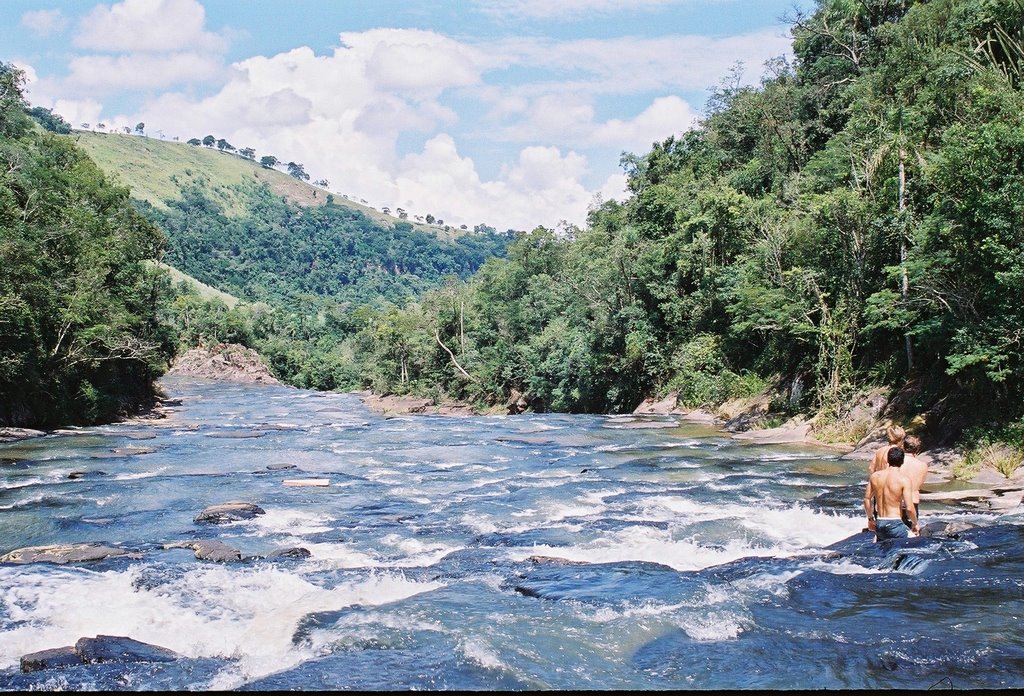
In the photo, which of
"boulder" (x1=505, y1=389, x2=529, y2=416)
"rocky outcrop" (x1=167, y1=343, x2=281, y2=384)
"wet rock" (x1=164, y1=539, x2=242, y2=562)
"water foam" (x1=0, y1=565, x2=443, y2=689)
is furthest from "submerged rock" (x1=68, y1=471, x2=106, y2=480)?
"rocky outcrop" (x1=167, y1=343, x2=281, y2=384)

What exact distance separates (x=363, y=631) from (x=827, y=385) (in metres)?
25.1

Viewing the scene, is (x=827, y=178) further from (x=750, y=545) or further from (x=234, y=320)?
(x=234, y=320)

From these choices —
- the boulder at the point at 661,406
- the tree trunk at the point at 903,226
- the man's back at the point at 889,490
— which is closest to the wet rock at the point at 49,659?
the man's back at the point at 889,490

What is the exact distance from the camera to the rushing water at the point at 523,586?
8773mm

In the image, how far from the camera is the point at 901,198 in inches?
1083

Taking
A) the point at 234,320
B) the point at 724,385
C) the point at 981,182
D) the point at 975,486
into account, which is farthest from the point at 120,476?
the point at 234,320

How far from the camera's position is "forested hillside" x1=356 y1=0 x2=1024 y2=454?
71.4 ft

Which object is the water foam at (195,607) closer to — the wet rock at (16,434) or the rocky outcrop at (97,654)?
the rocky outcrop at (97,654)

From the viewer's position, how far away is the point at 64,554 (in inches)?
574

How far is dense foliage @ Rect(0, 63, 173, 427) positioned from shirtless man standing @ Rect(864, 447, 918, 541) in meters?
34.7

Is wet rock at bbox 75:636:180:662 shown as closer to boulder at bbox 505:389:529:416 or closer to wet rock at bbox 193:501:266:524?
wet rock at bbox 193:501:266:524

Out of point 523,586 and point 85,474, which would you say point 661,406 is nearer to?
point 85,474

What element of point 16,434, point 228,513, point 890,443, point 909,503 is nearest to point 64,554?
point 228,513

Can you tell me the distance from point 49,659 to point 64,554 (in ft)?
20.2
